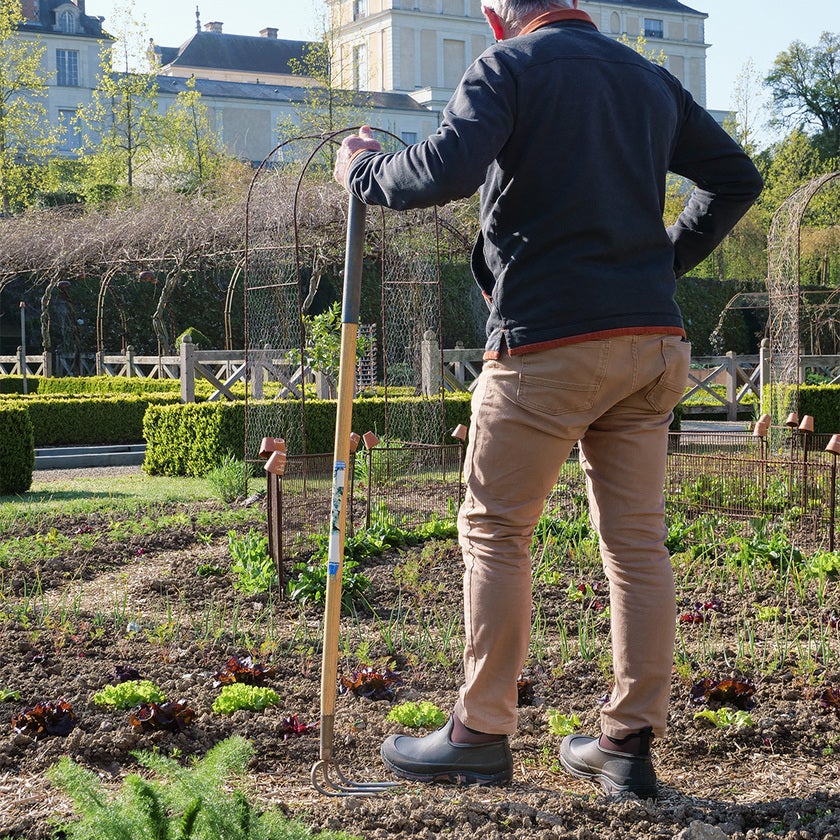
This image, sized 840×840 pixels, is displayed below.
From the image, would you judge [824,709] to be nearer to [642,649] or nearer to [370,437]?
[642,649]

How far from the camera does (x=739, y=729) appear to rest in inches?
109

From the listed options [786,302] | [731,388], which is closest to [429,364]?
[786,302]

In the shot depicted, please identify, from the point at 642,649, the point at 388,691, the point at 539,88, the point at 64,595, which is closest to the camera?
the point at 539,88

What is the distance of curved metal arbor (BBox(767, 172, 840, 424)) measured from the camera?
31.9ft

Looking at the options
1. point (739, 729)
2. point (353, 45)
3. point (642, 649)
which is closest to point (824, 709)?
point (739, 729)

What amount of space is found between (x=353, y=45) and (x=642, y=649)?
64.7m

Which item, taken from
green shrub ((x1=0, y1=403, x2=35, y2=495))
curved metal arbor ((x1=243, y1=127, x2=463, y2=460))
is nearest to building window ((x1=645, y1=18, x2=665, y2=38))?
curved metal arbor ((x1=243, y1=127, x2=463, y2=460))

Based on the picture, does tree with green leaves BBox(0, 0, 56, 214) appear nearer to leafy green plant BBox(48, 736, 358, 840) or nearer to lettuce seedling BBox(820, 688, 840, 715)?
lettuce seedling BBox(820, 688, 840, 715)

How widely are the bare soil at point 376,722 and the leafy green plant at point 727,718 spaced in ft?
0.11

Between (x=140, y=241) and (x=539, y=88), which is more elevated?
(x=140, y=241)

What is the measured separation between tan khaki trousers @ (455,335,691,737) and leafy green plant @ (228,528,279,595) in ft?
7.61

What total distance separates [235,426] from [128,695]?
6806mm

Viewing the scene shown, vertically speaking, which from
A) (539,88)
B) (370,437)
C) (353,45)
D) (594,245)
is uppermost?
(353,45)

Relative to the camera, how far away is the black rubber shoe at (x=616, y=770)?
7.63ft
